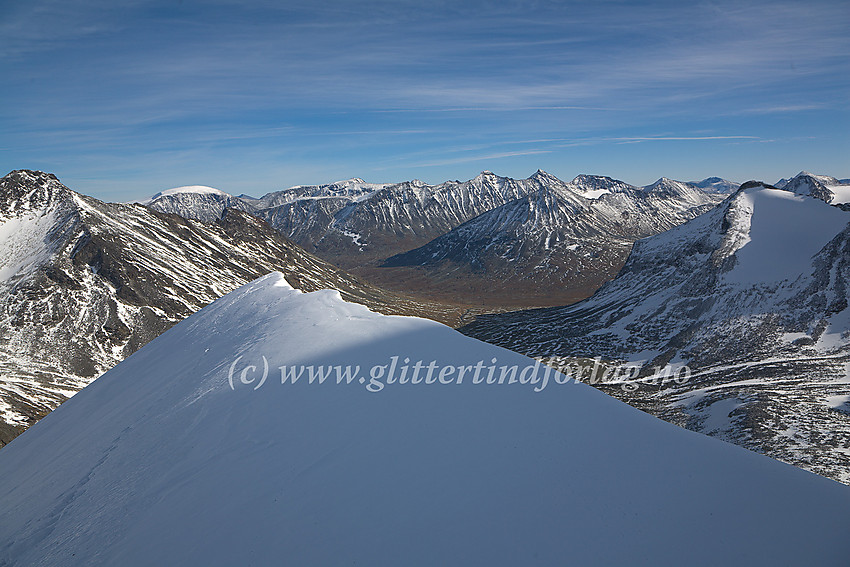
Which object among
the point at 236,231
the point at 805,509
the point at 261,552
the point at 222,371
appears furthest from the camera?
the point at 236,231

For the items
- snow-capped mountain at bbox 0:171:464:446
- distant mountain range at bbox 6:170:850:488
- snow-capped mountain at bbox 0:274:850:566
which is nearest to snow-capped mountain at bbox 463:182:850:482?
distant mountain range at bbox 6:170:850:488

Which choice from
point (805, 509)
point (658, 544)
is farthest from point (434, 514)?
point (805, 509)

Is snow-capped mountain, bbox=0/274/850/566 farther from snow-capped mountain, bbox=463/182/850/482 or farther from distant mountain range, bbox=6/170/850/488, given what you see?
snow-capped mountain, bbox=463/182/850/482

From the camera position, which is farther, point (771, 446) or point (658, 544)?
point (771, 446)

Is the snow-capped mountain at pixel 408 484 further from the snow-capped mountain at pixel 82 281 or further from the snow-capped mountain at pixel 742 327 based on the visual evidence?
the snow-capped mountain at pixel 82 281

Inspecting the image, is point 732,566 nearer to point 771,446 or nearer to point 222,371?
point 222,371
